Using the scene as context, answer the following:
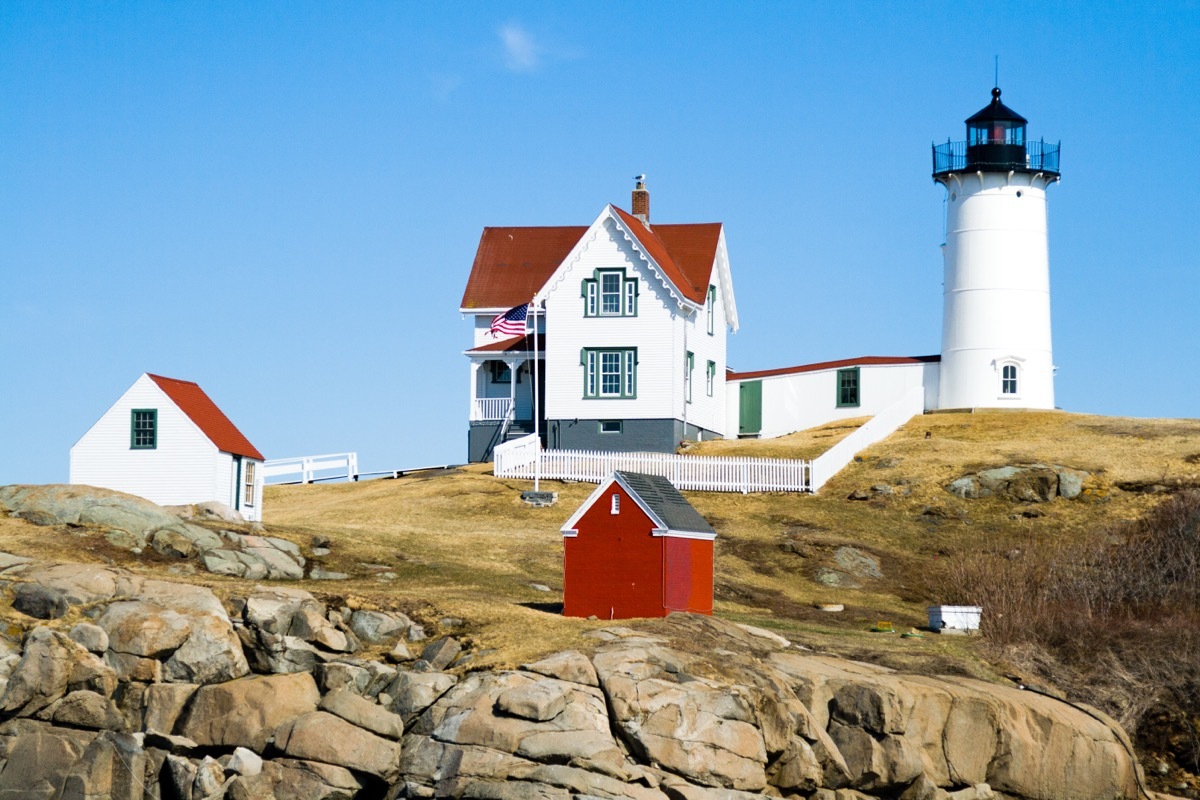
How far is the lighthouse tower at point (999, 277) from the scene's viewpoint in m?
54.9

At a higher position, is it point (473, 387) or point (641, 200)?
point (641, 200)

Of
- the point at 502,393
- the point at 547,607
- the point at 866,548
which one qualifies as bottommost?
the point at 547,607

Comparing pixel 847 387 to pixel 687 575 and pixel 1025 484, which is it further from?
pixel 687 575

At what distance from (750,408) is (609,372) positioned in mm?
7599

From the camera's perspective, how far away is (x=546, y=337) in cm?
5328

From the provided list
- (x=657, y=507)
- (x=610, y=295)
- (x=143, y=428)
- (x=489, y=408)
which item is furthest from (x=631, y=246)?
(x=657, y=507)

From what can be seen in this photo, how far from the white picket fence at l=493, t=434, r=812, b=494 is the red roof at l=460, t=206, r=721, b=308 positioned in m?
7.46

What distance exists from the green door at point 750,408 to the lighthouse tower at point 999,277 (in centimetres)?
681

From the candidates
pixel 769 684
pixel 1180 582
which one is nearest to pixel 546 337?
pixel 1180 582

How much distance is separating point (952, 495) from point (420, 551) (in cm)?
1663

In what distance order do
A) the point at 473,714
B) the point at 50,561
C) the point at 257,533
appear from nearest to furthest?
the point at 473,714 < the point at 50,561 < the point at 257,533

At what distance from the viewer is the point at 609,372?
174ft

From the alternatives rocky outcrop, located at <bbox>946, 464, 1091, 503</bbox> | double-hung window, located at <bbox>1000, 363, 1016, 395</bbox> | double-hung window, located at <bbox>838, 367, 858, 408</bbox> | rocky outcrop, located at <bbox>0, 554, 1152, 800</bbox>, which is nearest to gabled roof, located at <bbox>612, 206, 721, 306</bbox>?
double-hung window, located at <bbox>838, 367, 858, 408</bbox>

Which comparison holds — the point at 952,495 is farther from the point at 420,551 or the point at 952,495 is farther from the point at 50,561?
the point at 50,561
